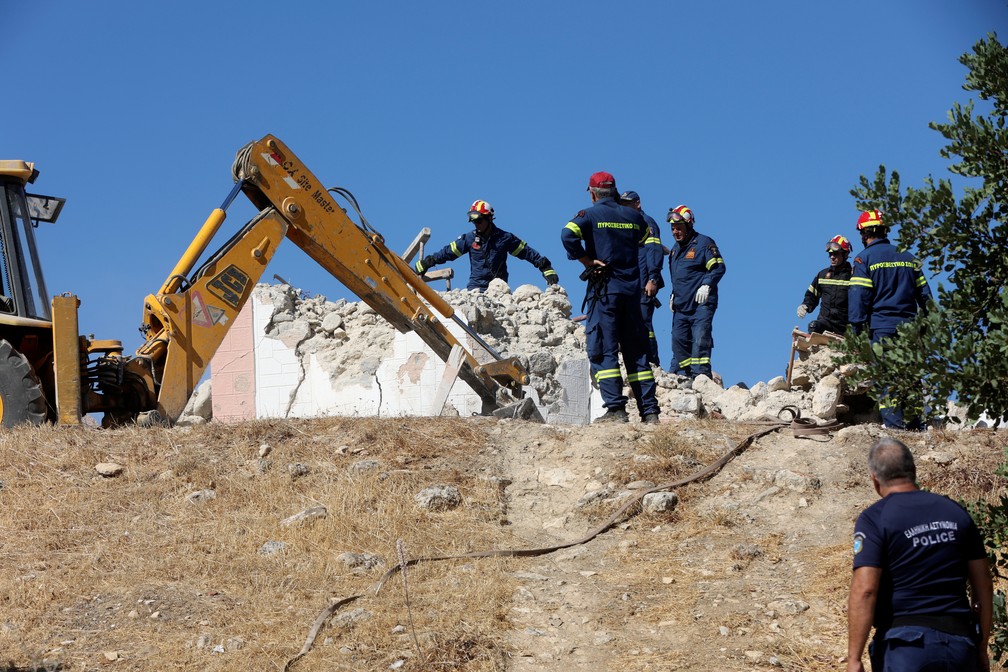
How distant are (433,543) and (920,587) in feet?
12.0

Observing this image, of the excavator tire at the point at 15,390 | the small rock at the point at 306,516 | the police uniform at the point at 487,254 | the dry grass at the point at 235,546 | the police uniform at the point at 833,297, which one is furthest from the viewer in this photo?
the police uniform at the point at 487,254

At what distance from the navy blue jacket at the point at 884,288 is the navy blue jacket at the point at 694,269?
4033 millimetres

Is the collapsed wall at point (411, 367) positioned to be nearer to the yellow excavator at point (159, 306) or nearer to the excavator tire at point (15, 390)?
the yellow excavator at point (159, 306)

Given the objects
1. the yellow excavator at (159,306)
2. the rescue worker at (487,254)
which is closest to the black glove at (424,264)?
A: the rescue worker at (487,254)

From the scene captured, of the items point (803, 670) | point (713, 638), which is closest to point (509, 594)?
point (713, 638)

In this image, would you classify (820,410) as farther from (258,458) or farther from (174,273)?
(174,273)

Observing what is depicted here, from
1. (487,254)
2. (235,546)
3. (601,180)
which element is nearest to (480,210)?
(487,254)

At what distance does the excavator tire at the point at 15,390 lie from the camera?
8930 mm

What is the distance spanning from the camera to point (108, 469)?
8391 millimetres

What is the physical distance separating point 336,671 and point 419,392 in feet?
23.0

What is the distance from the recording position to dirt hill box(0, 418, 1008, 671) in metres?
5.88

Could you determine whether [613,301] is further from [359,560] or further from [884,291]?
[359,560]

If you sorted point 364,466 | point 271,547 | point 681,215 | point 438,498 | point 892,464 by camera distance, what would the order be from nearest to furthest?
point 892,464 < point 271,547 < point 438,498 < point 364,466 < point 681,215

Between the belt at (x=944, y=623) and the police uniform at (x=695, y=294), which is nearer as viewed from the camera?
the belt at (x=944, y=623)
